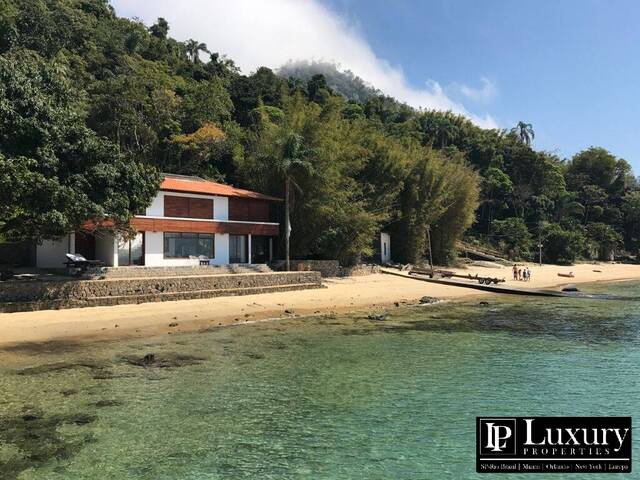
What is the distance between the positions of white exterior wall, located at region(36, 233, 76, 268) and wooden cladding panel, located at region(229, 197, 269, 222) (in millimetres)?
10313

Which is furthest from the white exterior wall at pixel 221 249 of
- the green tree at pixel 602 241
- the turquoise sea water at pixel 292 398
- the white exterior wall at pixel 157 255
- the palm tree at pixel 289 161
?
the green tree at pixel 602 241

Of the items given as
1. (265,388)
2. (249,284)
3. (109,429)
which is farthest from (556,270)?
(109,429)

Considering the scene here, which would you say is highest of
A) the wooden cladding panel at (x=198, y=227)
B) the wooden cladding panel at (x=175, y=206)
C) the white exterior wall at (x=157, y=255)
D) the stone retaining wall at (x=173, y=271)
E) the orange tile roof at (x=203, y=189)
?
the orange tile roof at (x=203, y=189)

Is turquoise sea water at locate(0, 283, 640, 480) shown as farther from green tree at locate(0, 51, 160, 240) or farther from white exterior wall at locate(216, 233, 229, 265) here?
white exterior wall at locate(216, 233, 229, 265)

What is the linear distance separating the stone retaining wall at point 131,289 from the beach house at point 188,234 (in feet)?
12.1

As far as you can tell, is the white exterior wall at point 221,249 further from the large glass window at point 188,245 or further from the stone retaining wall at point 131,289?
the stone retaining wall at point 131,289

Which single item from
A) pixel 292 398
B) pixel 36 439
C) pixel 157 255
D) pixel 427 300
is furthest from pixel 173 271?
pixel 36 439

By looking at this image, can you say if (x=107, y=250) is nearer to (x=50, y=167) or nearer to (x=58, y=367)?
(x=50, y=167)

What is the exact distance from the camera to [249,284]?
95.8 ft

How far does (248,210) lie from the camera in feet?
118

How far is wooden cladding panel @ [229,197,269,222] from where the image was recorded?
35094 mm

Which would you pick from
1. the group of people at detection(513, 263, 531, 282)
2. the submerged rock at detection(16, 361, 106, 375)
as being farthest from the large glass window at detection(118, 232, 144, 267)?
the group of people at detection(513, 263, 531, 282)

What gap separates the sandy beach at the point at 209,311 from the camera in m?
17.9

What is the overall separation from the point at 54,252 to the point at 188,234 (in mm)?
7711
